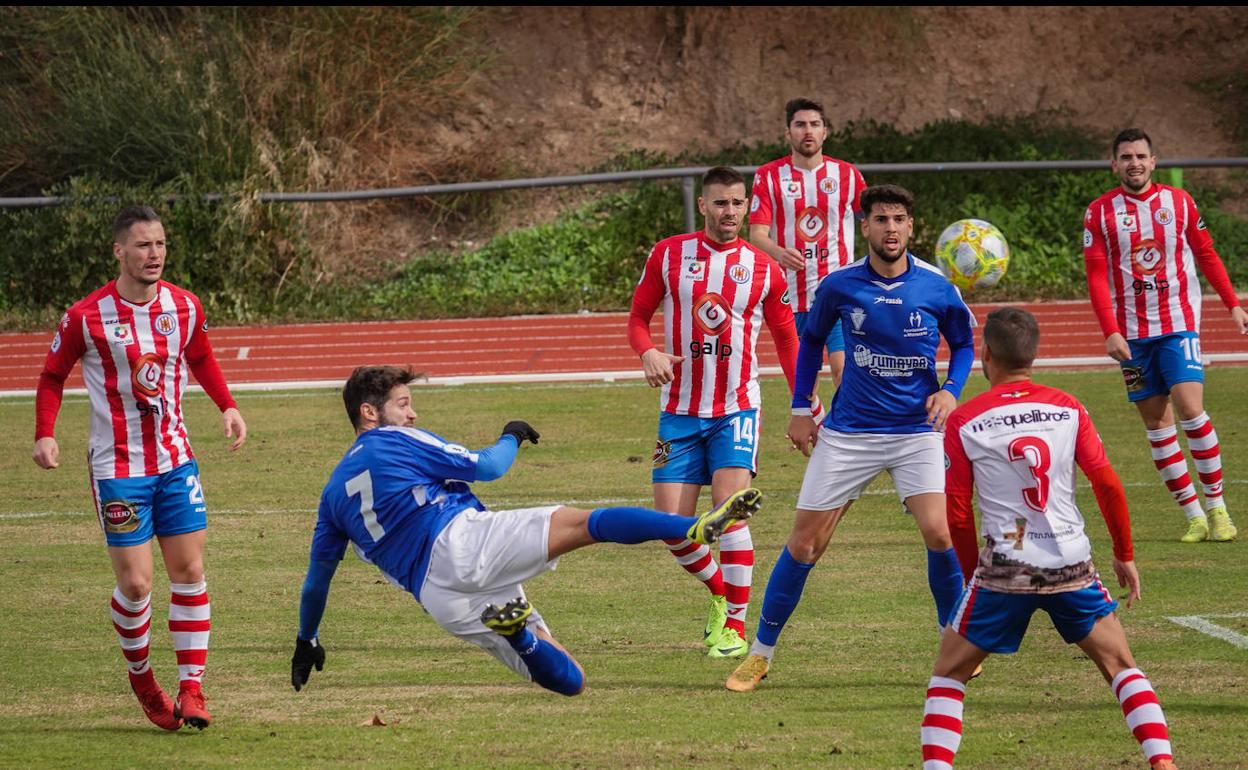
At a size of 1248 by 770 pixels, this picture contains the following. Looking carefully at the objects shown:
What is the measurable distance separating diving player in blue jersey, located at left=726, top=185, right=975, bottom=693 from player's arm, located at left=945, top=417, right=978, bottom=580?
146 centimetres

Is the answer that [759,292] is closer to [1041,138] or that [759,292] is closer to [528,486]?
[528,486]

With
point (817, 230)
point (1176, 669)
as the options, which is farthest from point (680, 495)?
point (817, 230)

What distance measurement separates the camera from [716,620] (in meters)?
7.77

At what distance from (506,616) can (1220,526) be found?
569 centimetres


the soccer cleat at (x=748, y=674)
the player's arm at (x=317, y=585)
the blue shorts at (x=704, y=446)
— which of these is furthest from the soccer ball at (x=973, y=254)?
the player's arm at (x=317, y=585)

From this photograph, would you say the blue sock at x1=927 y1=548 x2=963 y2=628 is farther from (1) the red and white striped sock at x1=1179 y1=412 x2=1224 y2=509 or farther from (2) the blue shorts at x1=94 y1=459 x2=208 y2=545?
(1) the red and white striped sock at x1=1179 y1=412 x2=1224 y2=509

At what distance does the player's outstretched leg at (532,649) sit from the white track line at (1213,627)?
315cm

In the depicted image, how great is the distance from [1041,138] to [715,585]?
62.2ft

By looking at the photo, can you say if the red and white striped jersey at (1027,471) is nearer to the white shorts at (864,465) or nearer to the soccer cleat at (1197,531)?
the white shorts at (864,465)

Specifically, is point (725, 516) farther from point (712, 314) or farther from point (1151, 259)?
point (1151, 259)

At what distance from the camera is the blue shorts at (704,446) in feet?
26.0

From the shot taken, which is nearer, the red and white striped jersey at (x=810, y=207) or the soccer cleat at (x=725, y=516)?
the soccer cleat at (x=725, y=516)

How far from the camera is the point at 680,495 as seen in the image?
792 centimetres

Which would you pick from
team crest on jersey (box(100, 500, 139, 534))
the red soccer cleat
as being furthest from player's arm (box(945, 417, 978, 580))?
team crest on jersey (box(100, 500, 139, 534))
